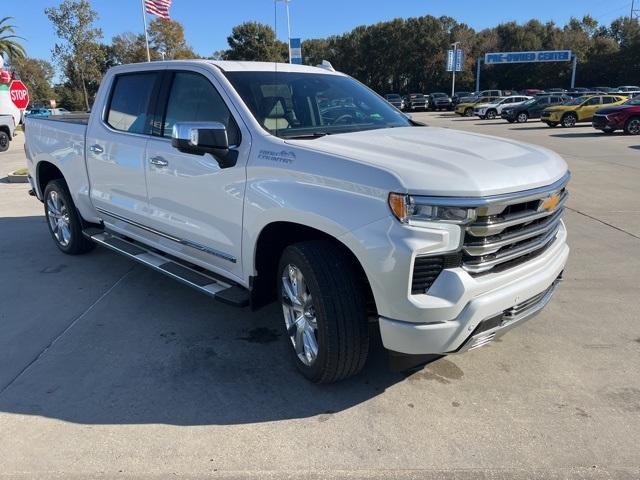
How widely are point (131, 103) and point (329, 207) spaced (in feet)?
8.81

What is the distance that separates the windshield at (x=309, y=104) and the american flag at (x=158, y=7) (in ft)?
76.5

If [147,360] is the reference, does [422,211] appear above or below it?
above

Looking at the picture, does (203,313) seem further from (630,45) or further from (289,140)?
(630,45)

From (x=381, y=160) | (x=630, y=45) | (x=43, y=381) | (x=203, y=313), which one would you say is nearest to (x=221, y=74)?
(x=381, y=160)

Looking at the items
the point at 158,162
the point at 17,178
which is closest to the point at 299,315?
the point at 158,162

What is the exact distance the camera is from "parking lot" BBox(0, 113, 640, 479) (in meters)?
2.68

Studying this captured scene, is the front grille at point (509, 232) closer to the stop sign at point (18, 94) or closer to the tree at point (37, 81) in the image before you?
the stop sign at point (18, 94)

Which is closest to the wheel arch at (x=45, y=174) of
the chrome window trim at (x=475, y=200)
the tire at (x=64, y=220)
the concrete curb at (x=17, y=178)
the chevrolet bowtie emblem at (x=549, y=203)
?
the tire at (x=64, y=220)

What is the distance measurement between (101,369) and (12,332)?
1.10m

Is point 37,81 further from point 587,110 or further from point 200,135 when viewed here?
point 200,135

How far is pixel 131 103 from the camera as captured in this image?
15.3 feet

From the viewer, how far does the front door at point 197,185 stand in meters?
3.49

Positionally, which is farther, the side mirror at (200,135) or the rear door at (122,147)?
the rear door at (122,147)

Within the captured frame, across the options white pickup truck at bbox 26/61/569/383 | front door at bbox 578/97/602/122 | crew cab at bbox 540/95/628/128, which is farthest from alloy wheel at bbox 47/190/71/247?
front door at bbox 578/97/602/122
